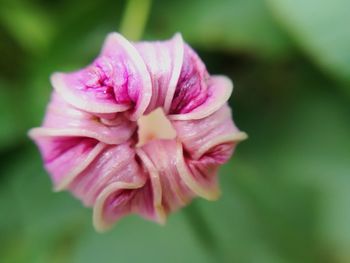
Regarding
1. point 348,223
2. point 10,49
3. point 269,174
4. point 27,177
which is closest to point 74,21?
point 10,49

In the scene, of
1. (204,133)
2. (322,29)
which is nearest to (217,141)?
(204,133)

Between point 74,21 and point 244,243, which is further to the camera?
point 74,21

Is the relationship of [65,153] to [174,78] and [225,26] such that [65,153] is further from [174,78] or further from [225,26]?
[225,26]

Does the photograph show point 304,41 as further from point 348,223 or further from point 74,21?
point 74,21

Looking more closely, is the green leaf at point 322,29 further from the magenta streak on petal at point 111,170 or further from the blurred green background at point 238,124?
the magenta streak on petal at point 111,170

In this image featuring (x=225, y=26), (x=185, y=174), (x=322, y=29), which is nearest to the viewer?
(x=185, y=174)

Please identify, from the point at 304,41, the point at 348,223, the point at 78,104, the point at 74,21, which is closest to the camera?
the point at 78,104

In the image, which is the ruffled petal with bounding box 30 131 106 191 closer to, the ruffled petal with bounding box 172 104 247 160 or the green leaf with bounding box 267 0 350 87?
the ruffled petal with bounding box 172 104 247 160

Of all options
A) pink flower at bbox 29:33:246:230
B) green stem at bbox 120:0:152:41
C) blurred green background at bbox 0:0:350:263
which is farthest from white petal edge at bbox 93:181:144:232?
green stem at bbox 120:0:152:41
